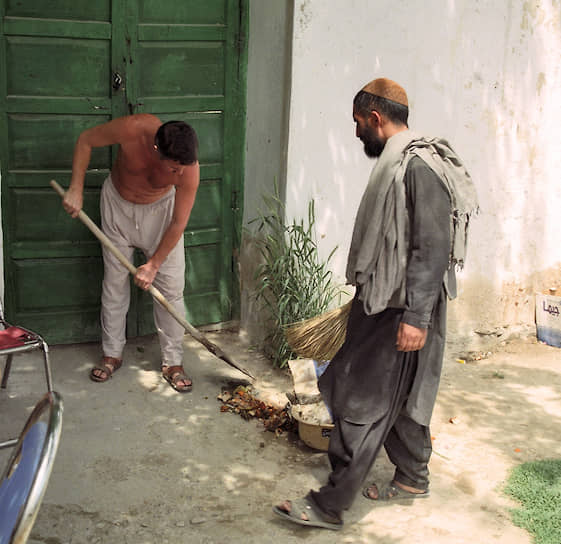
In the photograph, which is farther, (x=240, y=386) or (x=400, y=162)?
(x=240, y=386)

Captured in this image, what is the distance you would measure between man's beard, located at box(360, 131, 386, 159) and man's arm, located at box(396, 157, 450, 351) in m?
0.22

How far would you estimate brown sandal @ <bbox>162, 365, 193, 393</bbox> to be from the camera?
18.3 ft

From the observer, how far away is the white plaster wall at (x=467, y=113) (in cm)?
577

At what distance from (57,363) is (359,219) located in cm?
279

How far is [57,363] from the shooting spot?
19.1ft

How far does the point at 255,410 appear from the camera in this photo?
17.5 ft

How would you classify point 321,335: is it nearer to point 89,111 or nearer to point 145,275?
point 145,275

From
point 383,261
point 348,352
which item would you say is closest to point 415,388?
point 348,352

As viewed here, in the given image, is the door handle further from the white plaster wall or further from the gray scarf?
the gray scarf

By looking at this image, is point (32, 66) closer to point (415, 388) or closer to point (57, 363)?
point (57, 363)

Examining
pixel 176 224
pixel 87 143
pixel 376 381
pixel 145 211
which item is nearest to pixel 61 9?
pixel 87 143

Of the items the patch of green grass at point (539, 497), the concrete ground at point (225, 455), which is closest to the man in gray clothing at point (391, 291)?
the concrete ground at point (225, 455)

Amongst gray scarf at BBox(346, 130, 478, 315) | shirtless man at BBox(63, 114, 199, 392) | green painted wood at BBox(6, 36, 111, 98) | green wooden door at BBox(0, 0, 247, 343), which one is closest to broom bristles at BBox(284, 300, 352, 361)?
shirtless man at BBox(63, 114, 199, 392)

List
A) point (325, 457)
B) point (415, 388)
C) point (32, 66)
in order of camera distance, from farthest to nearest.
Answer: point (32, 66) → point (325, 457) → point (415, 388)
